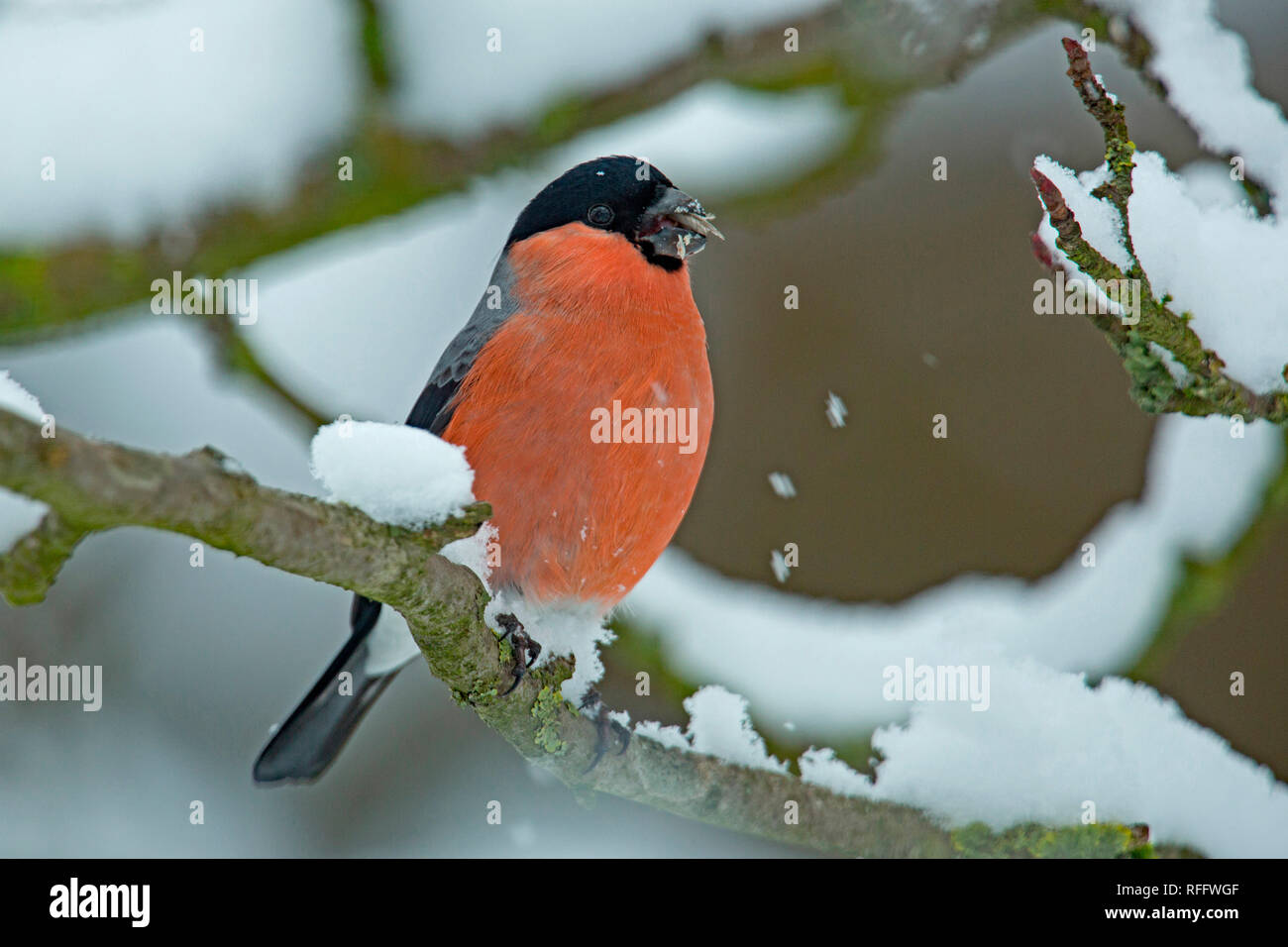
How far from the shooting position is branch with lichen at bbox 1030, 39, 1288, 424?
6.99 feet

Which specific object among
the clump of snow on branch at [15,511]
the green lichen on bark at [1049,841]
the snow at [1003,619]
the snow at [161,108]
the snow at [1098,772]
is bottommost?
the green lichen on bark at [1049,841]

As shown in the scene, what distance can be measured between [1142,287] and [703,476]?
298 cm

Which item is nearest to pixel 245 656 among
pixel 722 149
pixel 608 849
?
pixel 608 849

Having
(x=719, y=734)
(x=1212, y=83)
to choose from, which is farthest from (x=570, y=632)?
(x=1212, y=83)

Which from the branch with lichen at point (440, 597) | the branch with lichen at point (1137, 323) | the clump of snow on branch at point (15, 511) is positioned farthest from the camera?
the branch with lichen at point (1137, 323)

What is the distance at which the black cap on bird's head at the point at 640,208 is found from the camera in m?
3.55

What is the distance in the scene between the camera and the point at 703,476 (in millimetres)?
5156

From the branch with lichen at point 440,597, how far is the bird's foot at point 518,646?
0.12ft

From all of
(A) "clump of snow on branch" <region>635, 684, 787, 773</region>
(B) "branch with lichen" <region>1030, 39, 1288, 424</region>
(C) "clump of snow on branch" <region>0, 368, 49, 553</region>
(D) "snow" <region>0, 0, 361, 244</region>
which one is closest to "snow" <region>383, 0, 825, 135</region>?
(D) "snow" <region>0, 0, 361, 244</region>

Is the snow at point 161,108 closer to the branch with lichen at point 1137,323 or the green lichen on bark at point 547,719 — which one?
the green lichen on bark at point 547,719

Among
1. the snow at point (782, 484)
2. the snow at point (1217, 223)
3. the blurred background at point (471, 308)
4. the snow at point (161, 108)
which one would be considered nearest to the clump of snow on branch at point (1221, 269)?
the snow at point (1217, 223)

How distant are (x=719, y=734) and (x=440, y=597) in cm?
126

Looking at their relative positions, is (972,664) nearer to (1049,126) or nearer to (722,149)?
(722,149)

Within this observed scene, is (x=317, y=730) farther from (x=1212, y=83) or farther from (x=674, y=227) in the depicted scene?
(x=1212, y=83)
